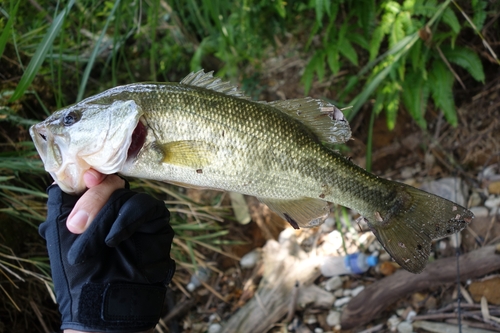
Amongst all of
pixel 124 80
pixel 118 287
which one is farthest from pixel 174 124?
pixel 124 80

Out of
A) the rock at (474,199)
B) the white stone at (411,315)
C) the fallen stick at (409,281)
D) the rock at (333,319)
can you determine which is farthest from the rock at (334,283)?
the rock at (474,199)

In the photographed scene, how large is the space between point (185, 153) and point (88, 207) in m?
0.52

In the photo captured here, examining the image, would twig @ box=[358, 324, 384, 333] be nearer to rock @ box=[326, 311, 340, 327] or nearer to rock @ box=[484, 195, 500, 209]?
rock @ box=[326, 311, 340, 327]

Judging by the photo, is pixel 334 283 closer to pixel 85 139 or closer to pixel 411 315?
pixel 411 315

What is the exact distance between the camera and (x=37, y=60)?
233 centimetres

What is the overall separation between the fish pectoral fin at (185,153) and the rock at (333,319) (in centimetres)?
213

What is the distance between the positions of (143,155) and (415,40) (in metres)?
2.48

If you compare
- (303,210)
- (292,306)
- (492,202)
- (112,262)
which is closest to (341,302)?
(292,306)

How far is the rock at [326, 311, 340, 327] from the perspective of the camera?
10.7 feet

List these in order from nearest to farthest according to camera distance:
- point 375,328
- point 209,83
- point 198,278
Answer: point 209,83, point 375,328, point 198,278

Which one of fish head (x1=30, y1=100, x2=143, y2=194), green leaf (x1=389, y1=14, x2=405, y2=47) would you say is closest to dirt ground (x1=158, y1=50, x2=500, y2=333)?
green leaf (x1=389, y1=14, x2=405, y2=47)

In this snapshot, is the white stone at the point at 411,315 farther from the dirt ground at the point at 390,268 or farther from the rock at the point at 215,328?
the rock at the point at 215,328

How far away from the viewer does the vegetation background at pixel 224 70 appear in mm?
2912

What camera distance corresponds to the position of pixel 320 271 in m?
3.67
